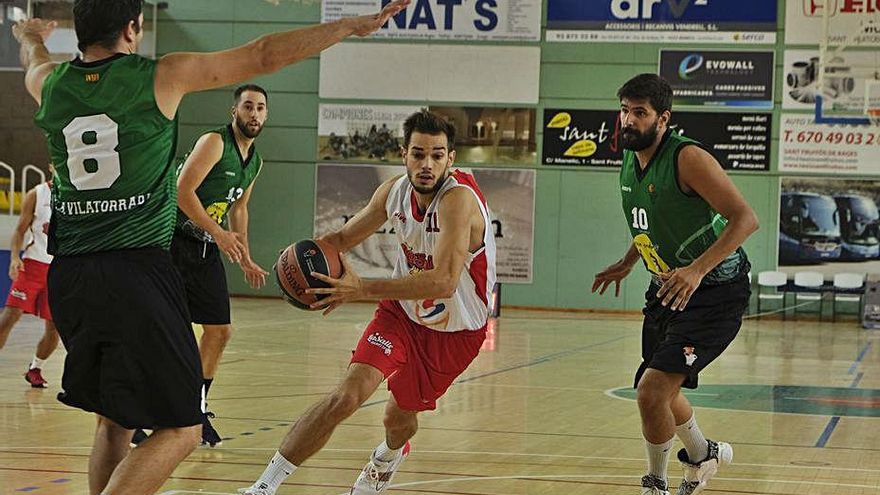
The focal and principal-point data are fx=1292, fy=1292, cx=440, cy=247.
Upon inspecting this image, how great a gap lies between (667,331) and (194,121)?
Answer: 66.6ft

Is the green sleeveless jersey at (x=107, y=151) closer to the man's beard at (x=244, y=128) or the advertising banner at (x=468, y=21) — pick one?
the man's beard at (x=244, y=128)

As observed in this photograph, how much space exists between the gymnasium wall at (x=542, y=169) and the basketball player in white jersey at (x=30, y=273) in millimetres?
13786

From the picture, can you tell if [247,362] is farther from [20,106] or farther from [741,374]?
[20,106]

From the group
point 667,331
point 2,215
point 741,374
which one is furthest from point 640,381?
point 2,215

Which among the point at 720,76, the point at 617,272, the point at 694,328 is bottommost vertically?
the point at 694,328

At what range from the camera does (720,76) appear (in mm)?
23516

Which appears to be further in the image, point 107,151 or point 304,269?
point 304,269

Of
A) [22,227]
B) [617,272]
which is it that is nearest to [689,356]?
[617,272]

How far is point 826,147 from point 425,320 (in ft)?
62.8

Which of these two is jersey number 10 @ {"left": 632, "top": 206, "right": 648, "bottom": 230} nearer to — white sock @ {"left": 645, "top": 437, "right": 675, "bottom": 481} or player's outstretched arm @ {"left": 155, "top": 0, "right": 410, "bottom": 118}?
white sock @ {"left": 645, "top": 437, "right": 675, "bottom": 481}

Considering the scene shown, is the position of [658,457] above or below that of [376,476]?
above

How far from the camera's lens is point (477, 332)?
5.64 metres

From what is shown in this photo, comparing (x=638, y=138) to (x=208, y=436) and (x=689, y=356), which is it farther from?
(x=208, y=436)

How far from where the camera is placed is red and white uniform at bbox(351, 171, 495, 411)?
5.46m
